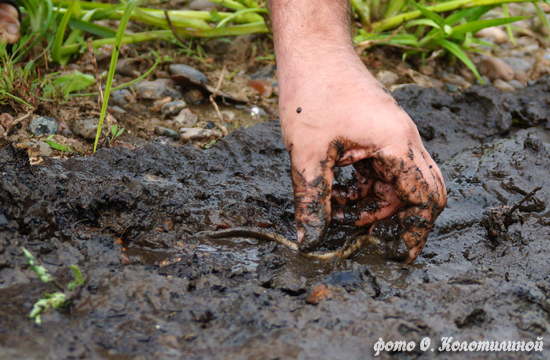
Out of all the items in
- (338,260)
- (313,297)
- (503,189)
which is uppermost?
(313,297)

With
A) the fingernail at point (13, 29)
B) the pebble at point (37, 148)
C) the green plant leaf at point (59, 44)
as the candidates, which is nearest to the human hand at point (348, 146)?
the pebble at point (37, 148)

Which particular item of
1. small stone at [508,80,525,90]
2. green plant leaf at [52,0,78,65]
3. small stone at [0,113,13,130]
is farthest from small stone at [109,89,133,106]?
small stone at [508,80,525,90]

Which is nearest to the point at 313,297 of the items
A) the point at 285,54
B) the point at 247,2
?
the point at 285,54

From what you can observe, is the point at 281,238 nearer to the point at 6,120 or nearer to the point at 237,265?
the point at 237,265

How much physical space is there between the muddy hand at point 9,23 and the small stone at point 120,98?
2.24ft

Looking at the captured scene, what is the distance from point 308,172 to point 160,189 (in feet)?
2.39

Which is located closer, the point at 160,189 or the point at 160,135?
the point at 160,189

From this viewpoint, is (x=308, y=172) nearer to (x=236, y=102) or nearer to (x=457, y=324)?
(x=457, y=324)

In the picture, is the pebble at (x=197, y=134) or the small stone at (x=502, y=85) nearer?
the pebble at (x=197, y=134)

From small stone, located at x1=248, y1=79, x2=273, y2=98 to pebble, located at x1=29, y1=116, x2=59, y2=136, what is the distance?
139 cm

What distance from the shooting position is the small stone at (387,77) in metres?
3.27

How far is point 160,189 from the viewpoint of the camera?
6.29 ft

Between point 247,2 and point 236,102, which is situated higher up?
point 247,2

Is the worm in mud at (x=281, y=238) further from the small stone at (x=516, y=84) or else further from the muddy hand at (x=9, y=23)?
the small stone at (x=516, y=84)
